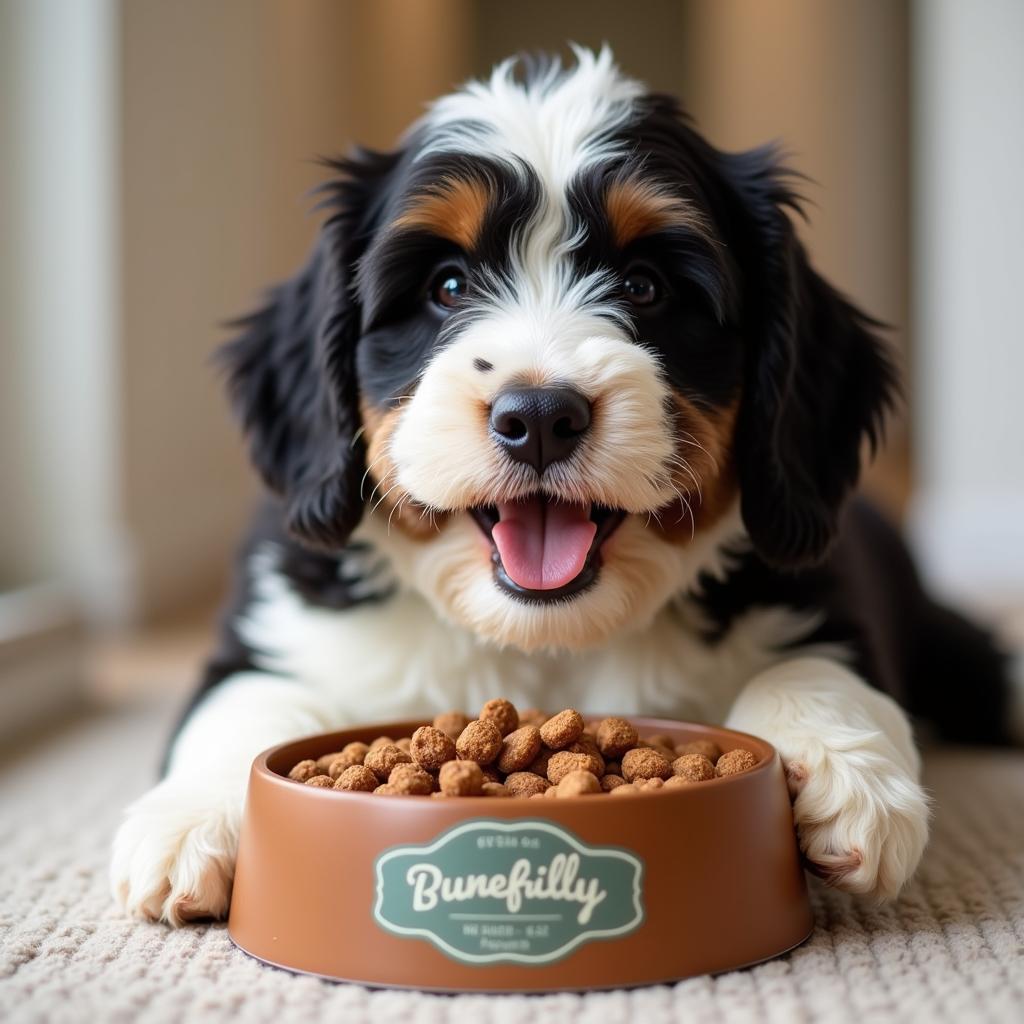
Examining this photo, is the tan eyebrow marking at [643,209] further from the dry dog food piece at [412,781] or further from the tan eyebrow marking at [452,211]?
the dry dog food piece at [412,781]

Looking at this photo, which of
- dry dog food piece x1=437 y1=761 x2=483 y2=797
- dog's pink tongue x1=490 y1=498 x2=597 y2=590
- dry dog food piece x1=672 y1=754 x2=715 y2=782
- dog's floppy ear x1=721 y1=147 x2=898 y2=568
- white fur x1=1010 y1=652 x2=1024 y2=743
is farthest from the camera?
white fur x1=1010 y1=652 x2=1024 y2=743

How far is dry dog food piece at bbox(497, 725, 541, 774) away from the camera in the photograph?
1476mm

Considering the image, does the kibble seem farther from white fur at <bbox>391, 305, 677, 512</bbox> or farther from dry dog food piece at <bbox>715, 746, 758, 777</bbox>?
white fur at <bbox>391, 305, 677, 512</bbox>

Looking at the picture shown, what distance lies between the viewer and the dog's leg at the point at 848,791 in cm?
148

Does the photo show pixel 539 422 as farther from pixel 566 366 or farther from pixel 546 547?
pixel 546 547

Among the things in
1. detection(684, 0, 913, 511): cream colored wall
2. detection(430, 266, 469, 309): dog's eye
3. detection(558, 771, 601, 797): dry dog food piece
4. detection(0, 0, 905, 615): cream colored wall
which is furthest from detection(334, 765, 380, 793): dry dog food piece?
detection(684, 0, 913, 511): cream colored wall

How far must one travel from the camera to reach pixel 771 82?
30.5 feet

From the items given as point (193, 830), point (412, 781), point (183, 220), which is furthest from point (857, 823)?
point (183, 220)

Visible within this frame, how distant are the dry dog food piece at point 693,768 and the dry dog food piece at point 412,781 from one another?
0.27 m

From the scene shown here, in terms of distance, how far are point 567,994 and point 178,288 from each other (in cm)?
397

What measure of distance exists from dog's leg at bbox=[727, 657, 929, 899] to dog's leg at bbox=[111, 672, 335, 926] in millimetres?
657

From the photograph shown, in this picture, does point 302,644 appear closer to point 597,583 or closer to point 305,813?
point 597,583

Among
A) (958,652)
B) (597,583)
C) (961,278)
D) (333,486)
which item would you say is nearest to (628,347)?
(597,583)

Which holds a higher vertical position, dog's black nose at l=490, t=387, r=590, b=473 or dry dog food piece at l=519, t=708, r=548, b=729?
dog's black nose at l=490, t=387, r=590, b=473
